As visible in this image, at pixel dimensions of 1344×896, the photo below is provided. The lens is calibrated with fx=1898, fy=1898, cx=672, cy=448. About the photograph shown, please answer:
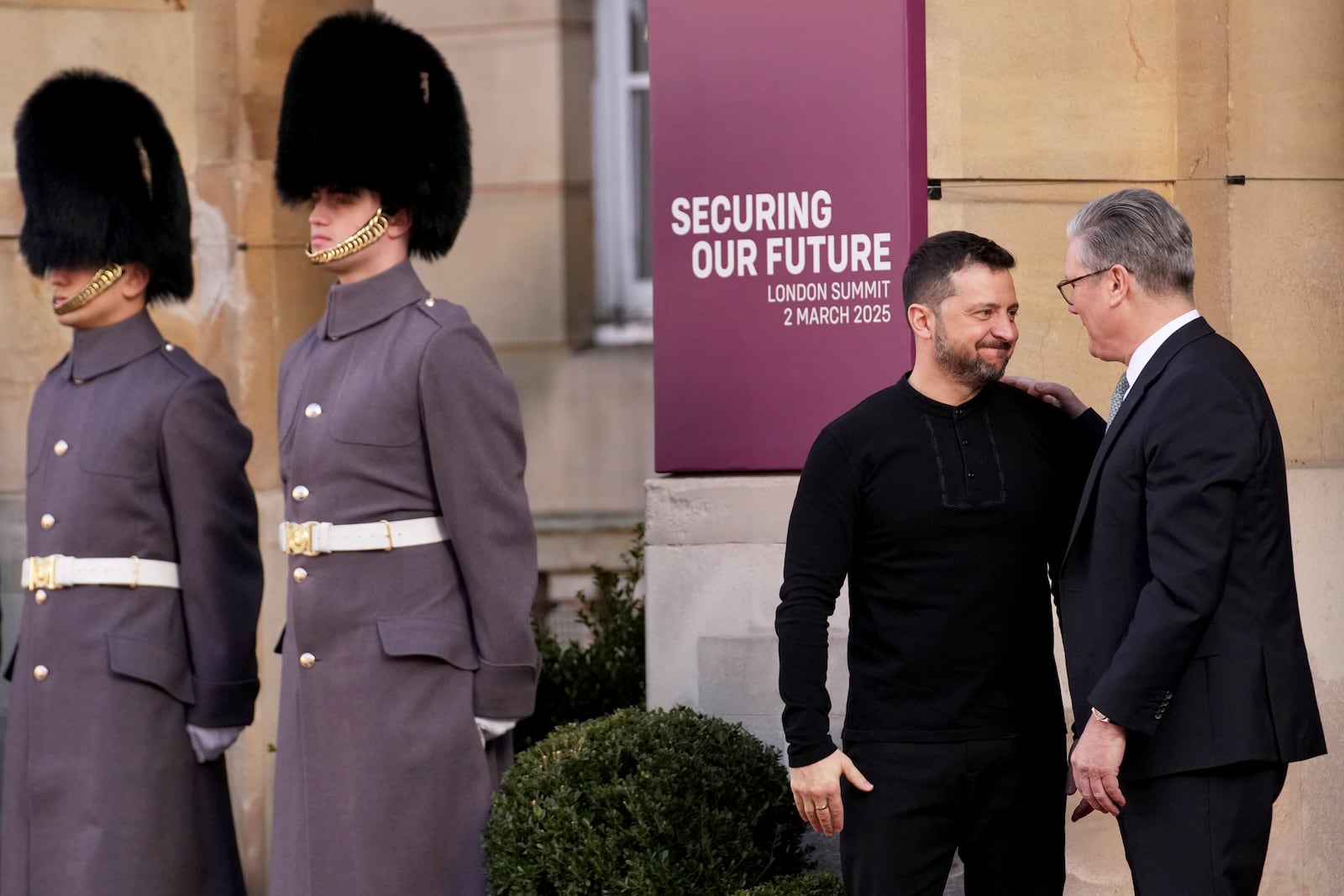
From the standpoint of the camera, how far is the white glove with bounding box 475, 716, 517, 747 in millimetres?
4340

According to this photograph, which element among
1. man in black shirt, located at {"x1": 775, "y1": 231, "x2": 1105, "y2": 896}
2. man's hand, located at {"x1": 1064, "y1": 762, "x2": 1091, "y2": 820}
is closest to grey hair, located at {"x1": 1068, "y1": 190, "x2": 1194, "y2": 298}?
man in black shirt, located at {"x1": 775, "y1": 231, "x2": 1105, "y2": 896}

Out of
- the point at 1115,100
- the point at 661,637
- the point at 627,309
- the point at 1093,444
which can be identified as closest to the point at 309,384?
the point at 661,637

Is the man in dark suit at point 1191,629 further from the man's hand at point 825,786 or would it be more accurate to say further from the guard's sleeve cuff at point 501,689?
the guard's sleeve cuff at point 501,689

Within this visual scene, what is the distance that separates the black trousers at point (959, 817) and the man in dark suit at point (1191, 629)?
0.59ft

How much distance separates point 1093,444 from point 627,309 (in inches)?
180

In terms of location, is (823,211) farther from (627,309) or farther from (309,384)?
(627,309)

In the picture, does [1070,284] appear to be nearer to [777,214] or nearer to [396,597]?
[777,214]

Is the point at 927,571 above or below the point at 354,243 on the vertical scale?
below

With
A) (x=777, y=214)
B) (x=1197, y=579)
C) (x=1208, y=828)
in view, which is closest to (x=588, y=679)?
(x=777, y=214)

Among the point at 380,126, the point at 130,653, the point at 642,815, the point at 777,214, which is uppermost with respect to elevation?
the point at 380,126

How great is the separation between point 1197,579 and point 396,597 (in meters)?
1.78

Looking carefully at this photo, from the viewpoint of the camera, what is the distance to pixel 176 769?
4.83 meters

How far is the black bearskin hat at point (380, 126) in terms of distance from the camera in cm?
453

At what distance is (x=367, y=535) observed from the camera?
168 inches
